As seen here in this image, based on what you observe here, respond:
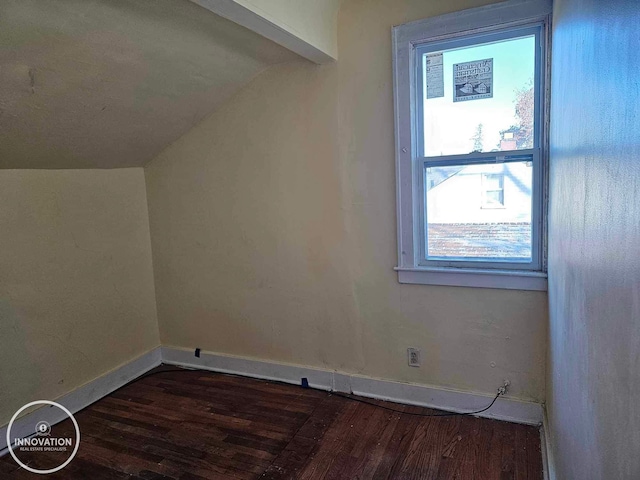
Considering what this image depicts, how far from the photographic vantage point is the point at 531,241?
7.47 feet

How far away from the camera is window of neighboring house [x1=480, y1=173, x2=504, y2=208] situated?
231 cm

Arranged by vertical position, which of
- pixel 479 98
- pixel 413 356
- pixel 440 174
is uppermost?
pixel 479 98

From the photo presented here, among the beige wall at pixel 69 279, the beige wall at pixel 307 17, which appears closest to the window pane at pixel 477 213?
the beige wall at pixel 307 17

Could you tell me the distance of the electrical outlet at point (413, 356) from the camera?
262 cm

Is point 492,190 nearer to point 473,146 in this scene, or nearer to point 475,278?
point 473,146

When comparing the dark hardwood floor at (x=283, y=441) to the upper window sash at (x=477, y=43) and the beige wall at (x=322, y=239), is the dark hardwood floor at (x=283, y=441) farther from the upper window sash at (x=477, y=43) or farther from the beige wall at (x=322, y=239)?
the upper window sash at (x=477, y=43)

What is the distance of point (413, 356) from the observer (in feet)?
8.64

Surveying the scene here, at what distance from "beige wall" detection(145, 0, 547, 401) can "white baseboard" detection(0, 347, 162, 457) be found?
437mm

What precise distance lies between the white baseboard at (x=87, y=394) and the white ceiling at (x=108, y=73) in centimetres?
143

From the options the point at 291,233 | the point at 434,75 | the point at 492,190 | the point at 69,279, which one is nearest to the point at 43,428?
the point at 69,279

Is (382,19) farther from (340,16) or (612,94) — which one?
(612,94)

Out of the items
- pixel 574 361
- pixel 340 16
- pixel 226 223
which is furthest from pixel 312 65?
pixel 574 361

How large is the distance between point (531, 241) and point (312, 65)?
160cm

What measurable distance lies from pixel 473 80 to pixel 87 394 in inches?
120
